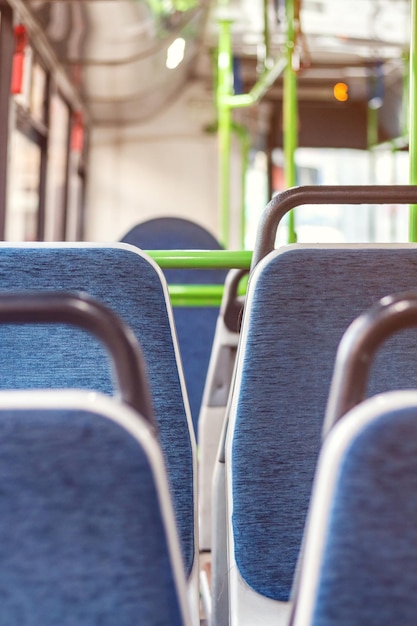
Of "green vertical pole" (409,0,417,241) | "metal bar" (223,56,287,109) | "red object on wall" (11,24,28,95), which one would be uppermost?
"red object on wall" (11,24,28,95)

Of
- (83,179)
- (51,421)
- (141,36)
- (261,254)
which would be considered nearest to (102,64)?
(141,36)

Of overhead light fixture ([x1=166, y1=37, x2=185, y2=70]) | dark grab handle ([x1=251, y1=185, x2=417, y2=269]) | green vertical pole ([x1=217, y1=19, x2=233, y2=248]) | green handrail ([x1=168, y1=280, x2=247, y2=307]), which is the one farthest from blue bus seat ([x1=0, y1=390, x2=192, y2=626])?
overhead light fixture ([x1=166, y1=37, x2=185, y2=70])

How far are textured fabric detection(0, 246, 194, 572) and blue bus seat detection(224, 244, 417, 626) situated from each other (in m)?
0.12

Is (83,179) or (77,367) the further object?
(83,179)

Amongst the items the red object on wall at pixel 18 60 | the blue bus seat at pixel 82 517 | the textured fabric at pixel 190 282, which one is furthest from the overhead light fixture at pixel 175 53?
the blue bus seat at pixel 82 517

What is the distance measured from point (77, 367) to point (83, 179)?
8.43 meters

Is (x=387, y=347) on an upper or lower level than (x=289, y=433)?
upper

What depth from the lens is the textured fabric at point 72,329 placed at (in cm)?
108

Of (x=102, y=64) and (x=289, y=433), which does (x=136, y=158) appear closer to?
(x=102, y=64)

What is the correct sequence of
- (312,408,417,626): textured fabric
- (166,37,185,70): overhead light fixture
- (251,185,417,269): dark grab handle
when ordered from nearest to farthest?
(312,408,417,626): textured fabric → (251,185,417,269): dark grab handle → (166,37,185,70): overhead light fixture

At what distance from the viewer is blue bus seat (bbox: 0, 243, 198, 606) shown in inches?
42.4

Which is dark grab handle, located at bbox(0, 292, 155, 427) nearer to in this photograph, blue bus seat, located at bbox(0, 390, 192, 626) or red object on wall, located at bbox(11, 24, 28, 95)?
blue bus seat, located at bbox(0, 390, 192, 626)

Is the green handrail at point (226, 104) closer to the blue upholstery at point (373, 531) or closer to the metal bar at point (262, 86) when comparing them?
the metal bar at point (262, 86)

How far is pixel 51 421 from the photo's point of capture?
1.73 feet
